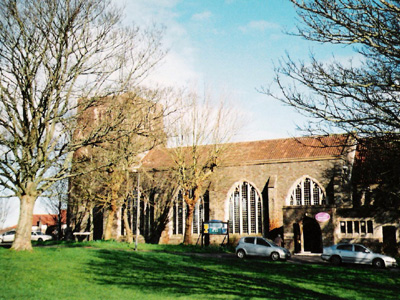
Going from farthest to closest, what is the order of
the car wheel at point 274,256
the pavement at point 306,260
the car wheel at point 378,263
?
the car wheel at point 274,256, the pavement at point 306,260, the car wheel at point 378,263

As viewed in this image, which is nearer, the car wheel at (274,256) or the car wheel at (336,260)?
the car wheel at (336,260)

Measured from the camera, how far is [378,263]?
21828 mm

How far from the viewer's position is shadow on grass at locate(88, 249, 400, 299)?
11.8m

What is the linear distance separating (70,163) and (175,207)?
19930 millimetres

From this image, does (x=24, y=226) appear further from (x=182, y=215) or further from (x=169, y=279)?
(x=182, y=215)

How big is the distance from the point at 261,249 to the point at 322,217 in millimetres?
7407

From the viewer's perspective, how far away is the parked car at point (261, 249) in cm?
2402

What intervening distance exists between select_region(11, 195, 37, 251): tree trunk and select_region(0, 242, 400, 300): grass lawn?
Result: 0.68 metres

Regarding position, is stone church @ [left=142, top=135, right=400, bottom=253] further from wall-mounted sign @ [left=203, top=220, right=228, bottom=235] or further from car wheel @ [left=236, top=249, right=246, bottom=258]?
car wheel @ [left=236, top=249, right=246, bottom=258]

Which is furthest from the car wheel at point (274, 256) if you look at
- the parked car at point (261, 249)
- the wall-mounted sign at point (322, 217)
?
the wall-mounted sign at point (322, 217)

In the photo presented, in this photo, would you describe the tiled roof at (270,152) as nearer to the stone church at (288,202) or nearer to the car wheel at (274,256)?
the stone church at (288,202)

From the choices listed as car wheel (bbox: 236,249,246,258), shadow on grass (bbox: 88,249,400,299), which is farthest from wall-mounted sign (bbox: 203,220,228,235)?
shadow on grass (bbox: 88,249,400,299)

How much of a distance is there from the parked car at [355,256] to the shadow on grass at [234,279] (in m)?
4.94

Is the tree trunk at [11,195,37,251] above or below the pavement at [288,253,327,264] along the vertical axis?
above
